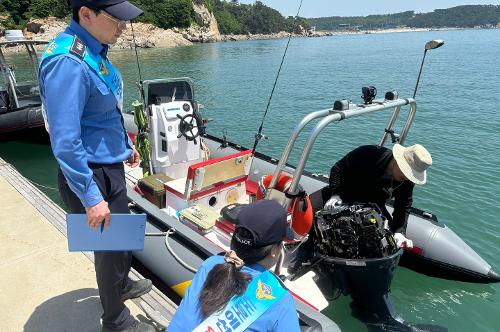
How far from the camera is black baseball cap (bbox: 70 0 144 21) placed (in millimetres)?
1688

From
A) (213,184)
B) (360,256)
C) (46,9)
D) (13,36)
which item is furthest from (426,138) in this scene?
(46,9)

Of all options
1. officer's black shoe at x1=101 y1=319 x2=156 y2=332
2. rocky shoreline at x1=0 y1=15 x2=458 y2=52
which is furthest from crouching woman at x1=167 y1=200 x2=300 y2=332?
rocky shoreline at x1=0 y1=15 x2=458 y2=52

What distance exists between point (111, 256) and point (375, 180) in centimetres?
209

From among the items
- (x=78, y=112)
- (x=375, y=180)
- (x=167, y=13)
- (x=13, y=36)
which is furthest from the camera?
(x=167, y=13)

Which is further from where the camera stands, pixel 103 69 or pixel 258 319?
pixel 103 69

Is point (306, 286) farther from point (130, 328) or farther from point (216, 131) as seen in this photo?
point (216, 131)

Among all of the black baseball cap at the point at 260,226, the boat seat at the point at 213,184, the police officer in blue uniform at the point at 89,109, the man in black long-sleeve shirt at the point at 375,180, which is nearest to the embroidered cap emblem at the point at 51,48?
the police officer in blue uniform at the point at 89,109

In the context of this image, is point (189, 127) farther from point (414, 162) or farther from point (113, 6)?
point (113, 6)

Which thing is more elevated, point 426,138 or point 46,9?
point 46,9

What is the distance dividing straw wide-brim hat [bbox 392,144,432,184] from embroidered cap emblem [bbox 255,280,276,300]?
6.13ft

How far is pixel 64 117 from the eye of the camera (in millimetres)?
1666

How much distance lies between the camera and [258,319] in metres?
1.32

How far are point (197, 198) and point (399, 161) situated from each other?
2192mm

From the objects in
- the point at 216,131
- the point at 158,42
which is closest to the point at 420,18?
the point at 158,42
